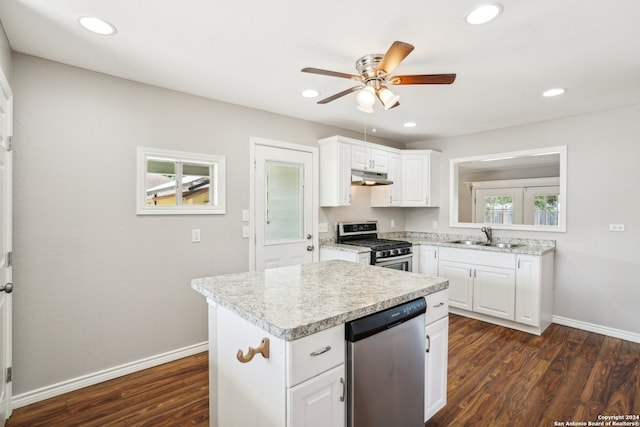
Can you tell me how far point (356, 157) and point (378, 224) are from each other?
1.21 meters

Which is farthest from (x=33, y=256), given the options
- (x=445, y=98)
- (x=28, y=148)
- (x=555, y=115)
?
(x=555, y=115)

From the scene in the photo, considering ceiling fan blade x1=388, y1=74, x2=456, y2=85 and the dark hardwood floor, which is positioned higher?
ceiling fan blade x1=388, y1=74, x2=456, y2=85

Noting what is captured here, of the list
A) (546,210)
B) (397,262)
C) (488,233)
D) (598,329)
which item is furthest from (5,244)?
(598,329)

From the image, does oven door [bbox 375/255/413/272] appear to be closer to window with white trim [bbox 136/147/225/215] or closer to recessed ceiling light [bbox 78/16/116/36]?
window with white trim [bbox 136/147/225/215]

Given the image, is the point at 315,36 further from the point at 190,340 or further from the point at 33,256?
the point at 190,340

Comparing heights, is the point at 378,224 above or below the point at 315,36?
below

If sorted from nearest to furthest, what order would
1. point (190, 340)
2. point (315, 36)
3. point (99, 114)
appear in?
point (315, 36) < point (99, 114) < point (190, 340)

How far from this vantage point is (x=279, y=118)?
138 inches

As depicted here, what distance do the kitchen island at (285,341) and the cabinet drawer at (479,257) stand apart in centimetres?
205

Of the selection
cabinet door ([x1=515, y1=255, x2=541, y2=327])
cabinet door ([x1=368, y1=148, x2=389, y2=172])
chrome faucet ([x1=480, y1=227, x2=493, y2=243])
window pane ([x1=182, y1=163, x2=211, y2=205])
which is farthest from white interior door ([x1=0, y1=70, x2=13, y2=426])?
chrome faucet ([x1=480, y1=227, x2=493, y2=243])

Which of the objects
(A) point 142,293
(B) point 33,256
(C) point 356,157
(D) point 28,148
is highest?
(C) point 356,157

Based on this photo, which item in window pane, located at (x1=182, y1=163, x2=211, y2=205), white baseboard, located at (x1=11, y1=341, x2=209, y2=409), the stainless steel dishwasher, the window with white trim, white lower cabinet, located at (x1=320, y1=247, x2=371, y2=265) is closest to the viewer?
the stainless steel dishwasher

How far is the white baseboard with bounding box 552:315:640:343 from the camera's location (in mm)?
3207

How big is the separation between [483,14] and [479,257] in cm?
276
